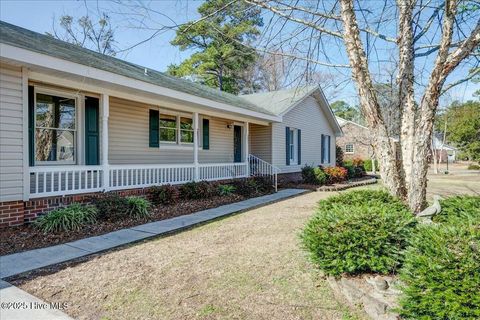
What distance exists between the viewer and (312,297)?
340cm

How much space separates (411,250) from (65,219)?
5839 mm

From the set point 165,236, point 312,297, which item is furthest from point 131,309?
point 165,236

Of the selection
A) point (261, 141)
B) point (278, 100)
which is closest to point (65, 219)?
point (261, 141)

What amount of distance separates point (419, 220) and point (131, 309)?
3618 millimetres

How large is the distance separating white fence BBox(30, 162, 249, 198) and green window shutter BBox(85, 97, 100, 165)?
410 mm

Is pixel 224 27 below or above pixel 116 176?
above

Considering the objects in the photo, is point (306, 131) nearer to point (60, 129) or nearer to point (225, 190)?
point (225, 190)

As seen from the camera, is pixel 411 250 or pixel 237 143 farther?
pixel 237 143

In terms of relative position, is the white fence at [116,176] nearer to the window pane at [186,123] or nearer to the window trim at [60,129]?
the window trim at [60,129]

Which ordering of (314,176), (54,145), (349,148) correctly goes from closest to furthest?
(54,145), (314,176), (349,148)

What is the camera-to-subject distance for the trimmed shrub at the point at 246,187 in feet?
36.9

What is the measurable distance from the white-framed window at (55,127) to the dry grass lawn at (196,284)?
424 centimetres

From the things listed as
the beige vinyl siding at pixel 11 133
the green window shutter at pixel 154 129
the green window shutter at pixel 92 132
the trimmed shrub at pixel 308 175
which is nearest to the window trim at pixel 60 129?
the green window shutter at pixel 92 132

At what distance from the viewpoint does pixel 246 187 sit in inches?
448
